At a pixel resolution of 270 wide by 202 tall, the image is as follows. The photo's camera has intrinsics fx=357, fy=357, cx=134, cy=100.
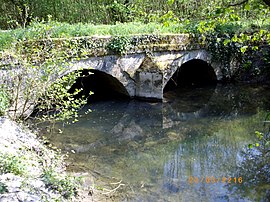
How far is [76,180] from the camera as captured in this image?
202 inches

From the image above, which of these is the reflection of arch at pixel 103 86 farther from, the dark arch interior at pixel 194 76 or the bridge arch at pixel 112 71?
the dark arch interior at pixel 194 76

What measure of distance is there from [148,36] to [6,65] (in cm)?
467

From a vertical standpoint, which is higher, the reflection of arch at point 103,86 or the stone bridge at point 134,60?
the stone bridge at point 134,60

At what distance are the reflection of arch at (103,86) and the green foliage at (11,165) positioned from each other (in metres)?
6.18

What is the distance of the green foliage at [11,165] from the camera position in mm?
4422

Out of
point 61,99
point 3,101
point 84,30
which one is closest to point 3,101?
point 3,101

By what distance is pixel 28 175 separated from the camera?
445 centimetres

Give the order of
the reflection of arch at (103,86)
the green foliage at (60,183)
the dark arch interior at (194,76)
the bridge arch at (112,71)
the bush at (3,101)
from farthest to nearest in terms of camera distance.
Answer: the dark arch interior at (194,76), the reflection of arch at (103,86), the bridge arch at (112,71), the bush at (3,101), the green foliage at (60,183)

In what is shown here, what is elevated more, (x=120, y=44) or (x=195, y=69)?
(x=120, y=44)

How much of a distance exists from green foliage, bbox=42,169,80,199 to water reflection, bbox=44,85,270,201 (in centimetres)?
90

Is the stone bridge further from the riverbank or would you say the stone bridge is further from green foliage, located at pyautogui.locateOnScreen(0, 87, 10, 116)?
the riverbank

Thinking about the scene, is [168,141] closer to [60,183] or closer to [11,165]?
[60,183]

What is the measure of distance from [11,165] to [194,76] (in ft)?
36.1
